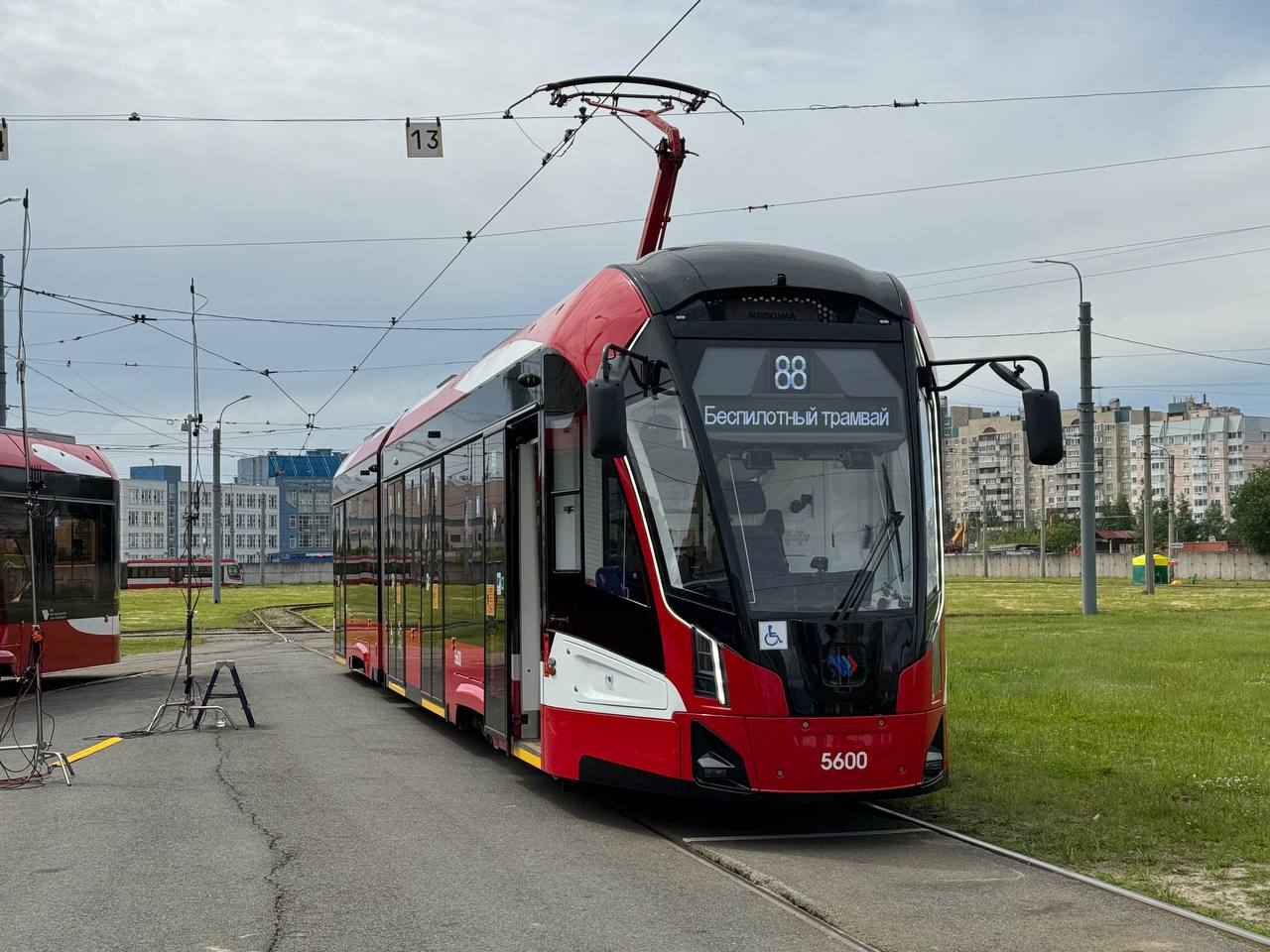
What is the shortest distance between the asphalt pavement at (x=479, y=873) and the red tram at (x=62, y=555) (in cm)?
711

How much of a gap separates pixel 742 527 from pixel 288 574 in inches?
3316

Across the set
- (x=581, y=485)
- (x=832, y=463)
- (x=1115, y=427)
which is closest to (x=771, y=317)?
(x=832, y=463)

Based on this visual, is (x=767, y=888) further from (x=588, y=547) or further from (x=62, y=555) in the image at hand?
(x=62, y=555)

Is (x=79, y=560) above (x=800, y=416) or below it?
below

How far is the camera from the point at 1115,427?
164 meters

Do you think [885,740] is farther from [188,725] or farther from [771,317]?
[188,725]

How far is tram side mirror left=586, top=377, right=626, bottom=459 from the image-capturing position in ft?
27.2

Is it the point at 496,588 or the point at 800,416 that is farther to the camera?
the point at 496,588

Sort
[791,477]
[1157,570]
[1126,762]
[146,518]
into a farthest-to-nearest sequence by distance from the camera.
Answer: [146,518] → [1157,570] → [1126,762] → [791,477]

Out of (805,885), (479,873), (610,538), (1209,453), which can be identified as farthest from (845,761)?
(1209,453)

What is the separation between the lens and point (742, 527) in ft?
28.0

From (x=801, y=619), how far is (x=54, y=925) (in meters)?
4.16

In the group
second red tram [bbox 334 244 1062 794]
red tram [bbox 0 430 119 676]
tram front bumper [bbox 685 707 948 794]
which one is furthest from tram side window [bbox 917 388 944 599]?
red tram [bbox 0 430 119 676]

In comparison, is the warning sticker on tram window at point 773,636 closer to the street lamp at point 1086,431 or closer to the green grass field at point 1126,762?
the green grass field at point 1126,762
